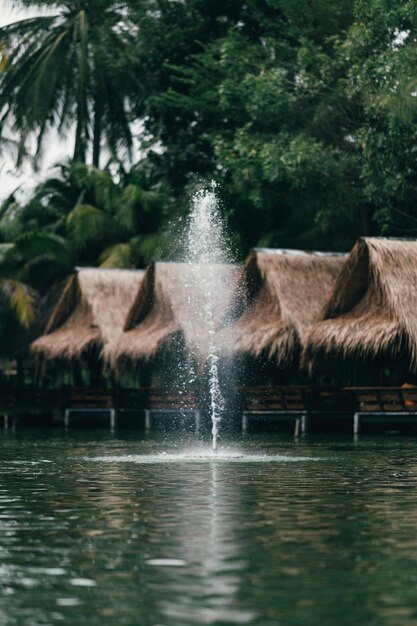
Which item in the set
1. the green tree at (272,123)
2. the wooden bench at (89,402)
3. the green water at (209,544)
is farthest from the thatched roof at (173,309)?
the green water at (209,544)

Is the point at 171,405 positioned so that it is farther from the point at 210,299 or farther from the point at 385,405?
the point at 385,405

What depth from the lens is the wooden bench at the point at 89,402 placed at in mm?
38406

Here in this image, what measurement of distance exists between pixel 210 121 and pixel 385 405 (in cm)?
1653

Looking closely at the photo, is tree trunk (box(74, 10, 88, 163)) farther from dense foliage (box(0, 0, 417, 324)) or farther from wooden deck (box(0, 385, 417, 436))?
wooden deck (box(0, 385, 417, 436))

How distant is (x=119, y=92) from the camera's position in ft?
161

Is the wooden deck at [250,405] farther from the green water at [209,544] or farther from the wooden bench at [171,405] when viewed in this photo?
the green water at [209,544]

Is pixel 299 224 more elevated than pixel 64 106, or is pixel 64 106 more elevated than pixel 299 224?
pixel 64 106

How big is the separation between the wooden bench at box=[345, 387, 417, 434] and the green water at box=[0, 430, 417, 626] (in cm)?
1159

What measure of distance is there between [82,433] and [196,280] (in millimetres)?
6917

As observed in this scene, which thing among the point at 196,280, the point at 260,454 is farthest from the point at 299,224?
the point at 260,454

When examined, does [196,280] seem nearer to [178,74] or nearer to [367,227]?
[367,227]

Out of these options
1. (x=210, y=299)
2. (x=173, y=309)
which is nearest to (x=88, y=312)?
(x=173, y=309)

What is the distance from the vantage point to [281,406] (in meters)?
33.6

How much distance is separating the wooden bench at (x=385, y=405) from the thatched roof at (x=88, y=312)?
10195mm
